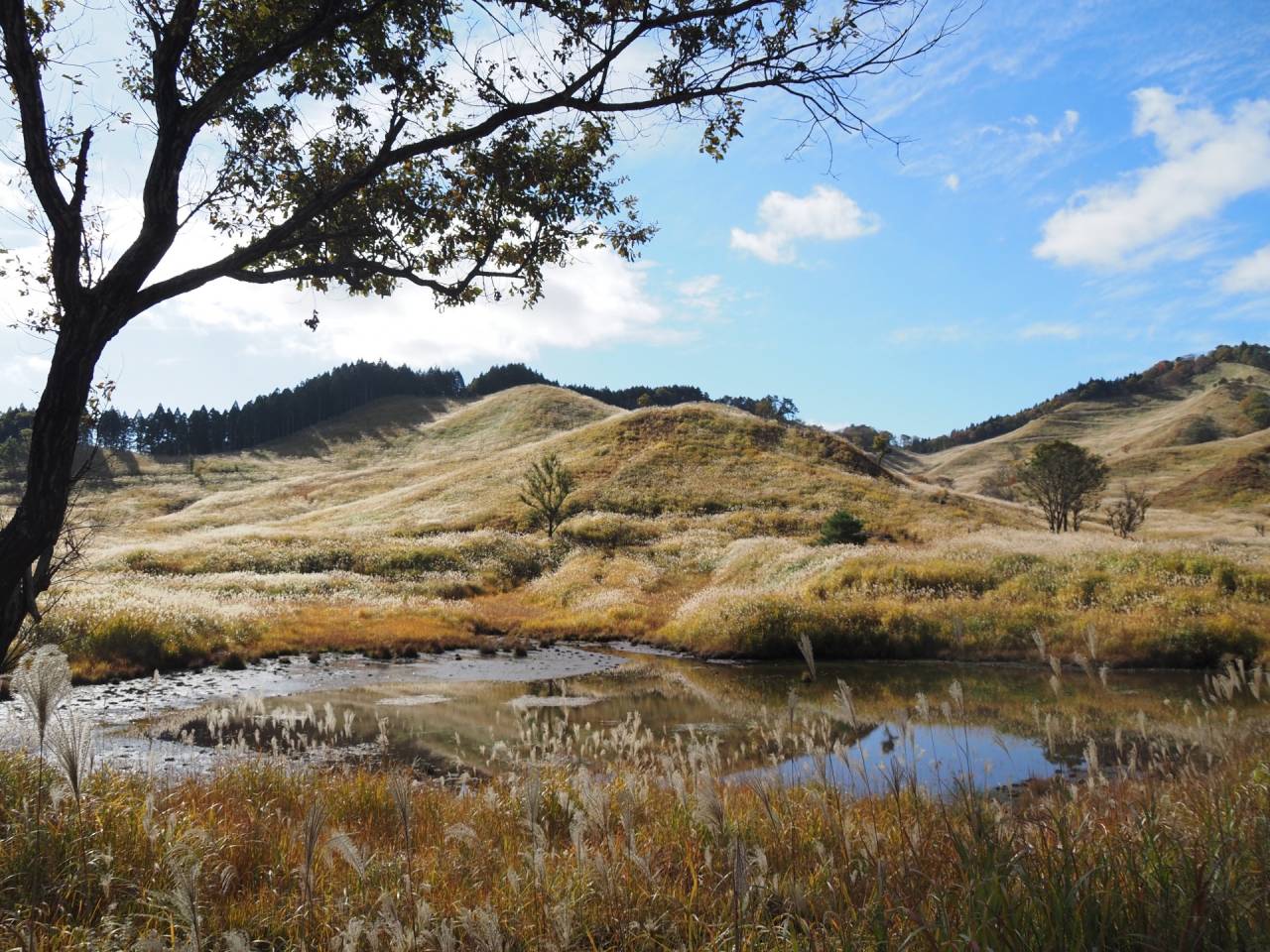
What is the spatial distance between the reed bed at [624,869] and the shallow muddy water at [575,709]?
1.95m

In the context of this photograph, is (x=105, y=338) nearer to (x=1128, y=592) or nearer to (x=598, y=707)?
(x=598, y=707)

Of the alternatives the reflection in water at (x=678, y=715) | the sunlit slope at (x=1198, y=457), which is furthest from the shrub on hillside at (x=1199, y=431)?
the reflection in water at (x=678, y=715)

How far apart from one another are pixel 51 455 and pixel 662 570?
132 feet

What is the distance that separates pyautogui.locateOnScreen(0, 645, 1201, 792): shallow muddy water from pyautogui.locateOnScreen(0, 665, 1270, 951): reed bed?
6.41ft

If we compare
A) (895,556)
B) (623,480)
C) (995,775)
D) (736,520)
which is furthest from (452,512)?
(995,775)

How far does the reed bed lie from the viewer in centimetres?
271

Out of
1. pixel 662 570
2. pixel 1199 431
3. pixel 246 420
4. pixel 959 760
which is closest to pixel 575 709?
pixel 959 760

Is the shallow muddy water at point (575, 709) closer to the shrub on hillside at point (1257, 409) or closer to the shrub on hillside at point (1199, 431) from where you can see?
the shrub on hillside at point (1199, 431)

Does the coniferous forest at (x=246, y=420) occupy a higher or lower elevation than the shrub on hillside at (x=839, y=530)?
higher

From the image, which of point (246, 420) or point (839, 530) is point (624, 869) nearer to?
point (839, 530)

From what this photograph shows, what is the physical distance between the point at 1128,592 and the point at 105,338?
87.9 feet

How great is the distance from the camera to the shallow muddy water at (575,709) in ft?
34.4

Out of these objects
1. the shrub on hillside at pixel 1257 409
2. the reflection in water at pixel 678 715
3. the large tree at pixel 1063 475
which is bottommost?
the reflection in water at pixel 678 715

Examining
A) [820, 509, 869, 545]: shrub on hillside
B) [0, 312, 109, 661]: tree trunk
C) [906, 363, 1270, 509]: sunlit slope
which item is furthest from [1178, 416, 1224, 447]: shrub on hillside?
[0, 312, 109, 661]: tree trunk
